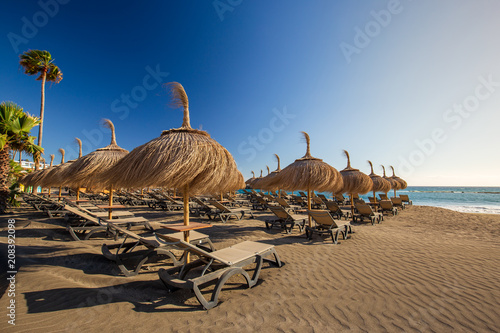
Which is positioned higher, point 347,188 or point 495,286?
point 347,188

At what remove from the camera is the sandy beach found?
7.27ft

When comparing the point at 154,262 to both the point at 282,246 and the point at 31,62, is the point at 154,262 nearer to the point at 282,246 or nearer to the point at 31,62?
the point at 282,246

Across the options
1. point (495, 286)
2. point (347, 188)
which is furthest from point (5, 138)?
point (495, 286)

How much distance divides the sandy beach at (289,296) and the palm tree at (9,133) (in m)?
7.34

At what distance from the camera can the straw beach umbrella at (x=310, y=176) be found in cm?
690

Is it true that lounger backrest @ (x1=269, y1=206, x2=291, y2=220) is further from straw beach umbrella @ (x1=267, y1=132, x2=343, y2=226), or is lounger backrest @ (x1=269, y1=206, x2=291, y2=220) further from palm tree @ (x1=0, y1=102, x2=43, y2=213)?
palm tree @ (x1=0, y1=102, x2=43, y2=213)

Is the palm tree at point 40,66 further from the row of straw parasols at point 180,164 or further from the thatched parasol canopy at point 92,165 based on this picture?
the row of straw parasols at point 180,164

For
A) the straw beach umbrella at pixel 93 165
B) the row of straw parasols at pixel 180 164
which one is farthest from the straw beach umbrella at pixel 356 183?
the straw beach umbrella at pixel 93 165

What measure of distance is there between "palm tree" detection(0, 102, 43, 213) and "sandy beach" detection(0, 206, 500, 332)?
7336 mm

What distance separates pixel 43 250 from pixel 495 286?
8.16 metres

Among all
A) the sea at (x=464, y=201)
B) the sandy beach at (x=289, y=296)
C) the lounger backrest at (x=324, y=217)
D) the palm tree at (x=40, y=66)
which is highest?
the palm tree at (x=40, y=66)

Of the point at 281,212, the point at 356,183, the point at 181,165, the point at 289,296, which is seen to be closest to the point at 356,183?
the point at 356,183

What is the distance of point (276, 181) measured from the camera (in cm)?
792

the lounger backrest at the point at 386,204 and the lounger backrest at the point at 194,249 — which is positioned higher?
the lounger backrest at the point at 194,249
